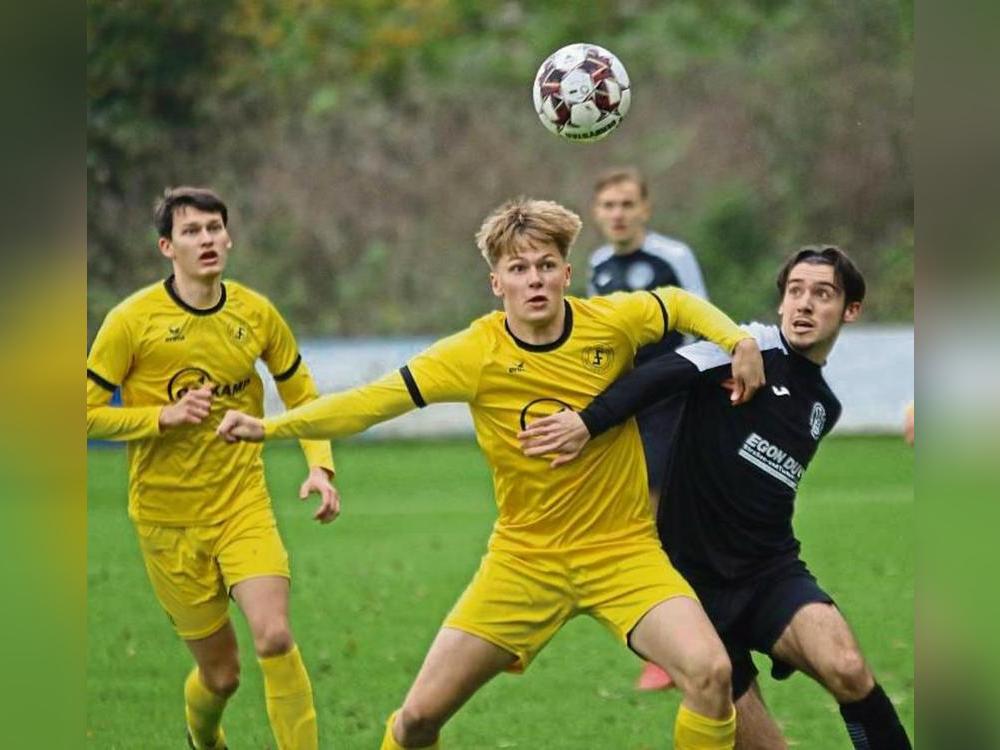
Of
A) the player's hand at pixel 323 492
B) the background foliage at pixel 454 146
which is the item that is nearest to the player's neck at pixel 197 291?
the player's hand at pixel 323 492

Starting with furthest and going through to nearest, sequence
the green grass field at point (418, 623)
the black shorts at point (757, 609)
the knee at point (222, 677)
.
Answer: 1. the green grass field at point (418, 623)
2. the knee at point (222, 677)
3. the black shorts at point (757, 609)

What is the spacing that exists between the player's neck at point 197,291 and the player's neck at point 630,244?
2.90 meters

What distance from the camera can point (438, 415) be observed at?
1830 cm

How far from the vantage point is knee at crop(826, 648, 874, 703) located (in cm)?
496

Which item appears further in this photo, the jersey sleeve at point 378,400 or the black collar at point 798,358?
the black collar at point 798,358

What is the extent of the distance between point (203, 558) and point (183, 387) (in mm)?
646

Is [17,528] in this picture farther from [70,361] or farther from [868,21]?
[868,21]

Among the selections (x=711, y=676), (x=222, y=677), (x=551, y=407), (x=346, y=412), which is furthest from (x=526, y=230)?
(x=222, y=677)

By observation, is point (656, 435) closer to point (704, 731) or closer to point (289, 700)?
point (289, 700)

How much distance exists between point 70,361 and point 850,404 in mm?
Answer: 15774

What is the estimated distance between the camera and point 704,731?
4.84 meters

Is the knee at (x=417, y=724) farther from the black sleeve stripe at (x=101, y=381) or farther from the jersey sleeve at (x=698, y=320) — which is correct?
the black sleeve stripe at (x=101, y=381)

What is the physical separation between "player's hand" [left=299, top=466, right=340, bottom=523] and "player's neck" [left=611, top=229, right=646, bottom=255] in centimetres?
300

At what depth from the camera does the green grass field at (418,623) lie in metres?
6.94
